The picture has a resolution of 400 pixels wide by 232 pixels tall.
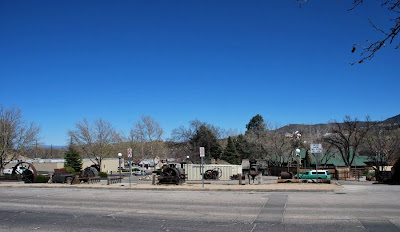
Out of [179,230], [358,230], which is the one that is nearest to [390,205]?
[358,230]

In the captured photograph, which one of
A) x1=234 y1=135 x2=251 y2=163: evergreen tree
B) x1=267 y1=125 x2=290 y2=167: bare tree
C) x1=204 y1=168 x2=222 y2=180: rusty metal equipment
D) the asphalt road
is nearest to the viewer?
the asphalt road

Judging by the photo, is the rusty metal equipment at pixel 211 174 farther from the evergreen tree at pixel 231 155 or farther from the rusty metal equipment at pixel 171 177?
the evergreen tree at pixel 231 155

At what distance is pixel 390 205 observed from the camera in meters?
12.8

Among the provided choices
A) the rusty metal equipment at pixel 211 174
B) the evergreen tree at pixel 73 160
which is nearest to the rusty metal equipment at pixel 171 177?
the rusty metal equipment at pixel 211 174

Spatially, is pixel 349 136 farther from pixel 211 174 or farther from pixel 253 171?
pixel 253 171

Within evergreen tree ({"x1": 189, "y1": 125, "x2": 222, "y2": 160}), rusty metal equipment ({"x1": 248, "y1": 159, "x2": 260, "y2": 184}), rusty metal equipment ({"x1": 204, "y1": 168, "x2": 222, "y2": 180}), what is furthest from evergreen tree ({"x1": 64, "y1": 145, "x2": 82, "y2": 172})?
rusty metal equipment ({"x1": 248, "y1": 159, "x2": 260, "y2": 184})

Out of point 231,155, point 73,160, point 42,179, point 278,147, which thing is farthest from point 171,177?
point 231,155

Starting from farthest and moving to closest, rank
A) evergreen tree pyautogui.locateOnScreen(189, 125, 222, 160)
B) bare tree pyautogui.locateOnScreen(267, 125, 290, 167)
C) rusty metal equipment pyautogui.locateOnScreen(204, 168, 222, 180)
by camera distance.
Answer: evergreen tree pyautogui.locateOnScreen(189, 125, 222, 160)
bare tree pyautogui.locateOnScreen(267, 125, 290, 167)
rusty metal equipment pyautogui.locateOnScreen(204, 168, 222, 180)

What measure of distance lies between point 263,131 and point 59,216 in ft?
191

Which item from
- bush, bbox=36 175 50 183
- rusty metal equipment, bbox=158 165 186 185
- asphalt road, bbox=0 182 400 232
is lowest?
bush, bbox=36 175 50 183

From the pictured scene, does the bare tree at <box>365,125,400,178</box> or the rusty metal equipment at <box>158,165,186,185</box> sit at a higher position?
the bare tree at <box>365,125,400,178</box>

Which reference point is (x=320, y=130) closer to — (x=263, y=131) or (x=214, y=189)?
(x=263, y=131)

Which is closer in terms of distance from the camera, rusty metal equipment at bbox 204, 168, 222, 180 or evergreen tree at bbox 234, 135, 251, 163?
rusty metal equipment at bbox 204, 168, 222, 180

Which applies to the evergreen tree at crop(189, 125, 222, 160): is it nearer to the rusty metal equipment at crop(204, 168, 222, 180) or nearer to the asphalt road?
the rusty metal equipment at crop(204, 168, 222, 180)
